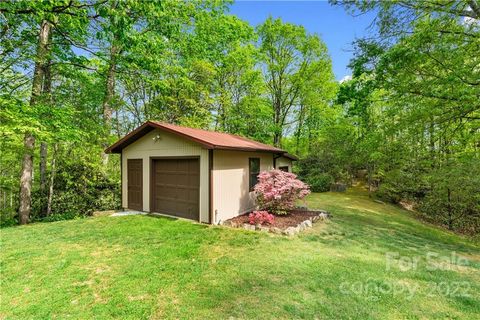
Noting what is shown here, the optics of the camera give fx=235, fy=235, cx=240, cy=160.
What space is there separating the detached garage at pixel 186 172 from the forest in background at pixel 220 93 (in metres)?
1.85

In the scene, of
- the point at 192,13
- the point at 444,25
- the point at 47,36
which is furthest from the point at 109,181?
the point at 444,25

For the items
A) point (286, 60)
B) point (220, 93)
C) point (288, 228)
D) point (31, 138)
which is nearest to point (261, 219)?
point (288, 228)

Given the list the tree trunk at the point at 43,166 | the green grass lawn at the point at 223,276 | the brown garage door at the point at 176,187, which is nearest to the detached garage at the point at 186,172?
the brown garage door at the point at 176,187

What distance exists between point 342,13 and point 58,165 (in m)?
12.1

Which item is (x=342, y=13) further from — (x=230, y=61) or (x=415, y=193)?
(x=415, y=193)

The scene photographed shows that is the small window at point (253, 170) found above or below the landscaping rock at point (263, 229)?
above

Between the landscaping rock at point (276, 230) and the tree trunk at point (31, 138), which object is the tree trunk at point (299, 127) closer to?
the landscaping rock at point (276, 230)

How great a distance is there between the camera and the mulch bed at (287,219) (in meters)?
6.84

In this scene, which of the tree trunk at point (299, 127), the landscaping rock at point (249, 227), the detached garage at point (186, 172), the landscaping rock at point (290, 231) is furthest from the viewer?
the tree trunk at point (299, 127)

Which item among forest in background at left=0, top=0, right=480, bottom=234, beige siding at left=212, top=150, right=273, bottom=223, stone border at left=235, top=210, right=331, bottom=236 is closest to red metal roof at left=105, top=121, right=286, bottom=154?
beige siding at left=212, top=150, right=273, bottom=223

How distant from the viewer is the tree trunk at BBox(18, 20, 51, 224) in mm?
7609

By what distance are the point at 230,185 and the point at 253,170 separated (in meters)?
1.67

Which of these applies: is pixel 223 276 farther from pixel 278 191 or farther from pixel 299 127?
pixel 299 127

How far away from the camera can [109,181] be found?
33.7ft
